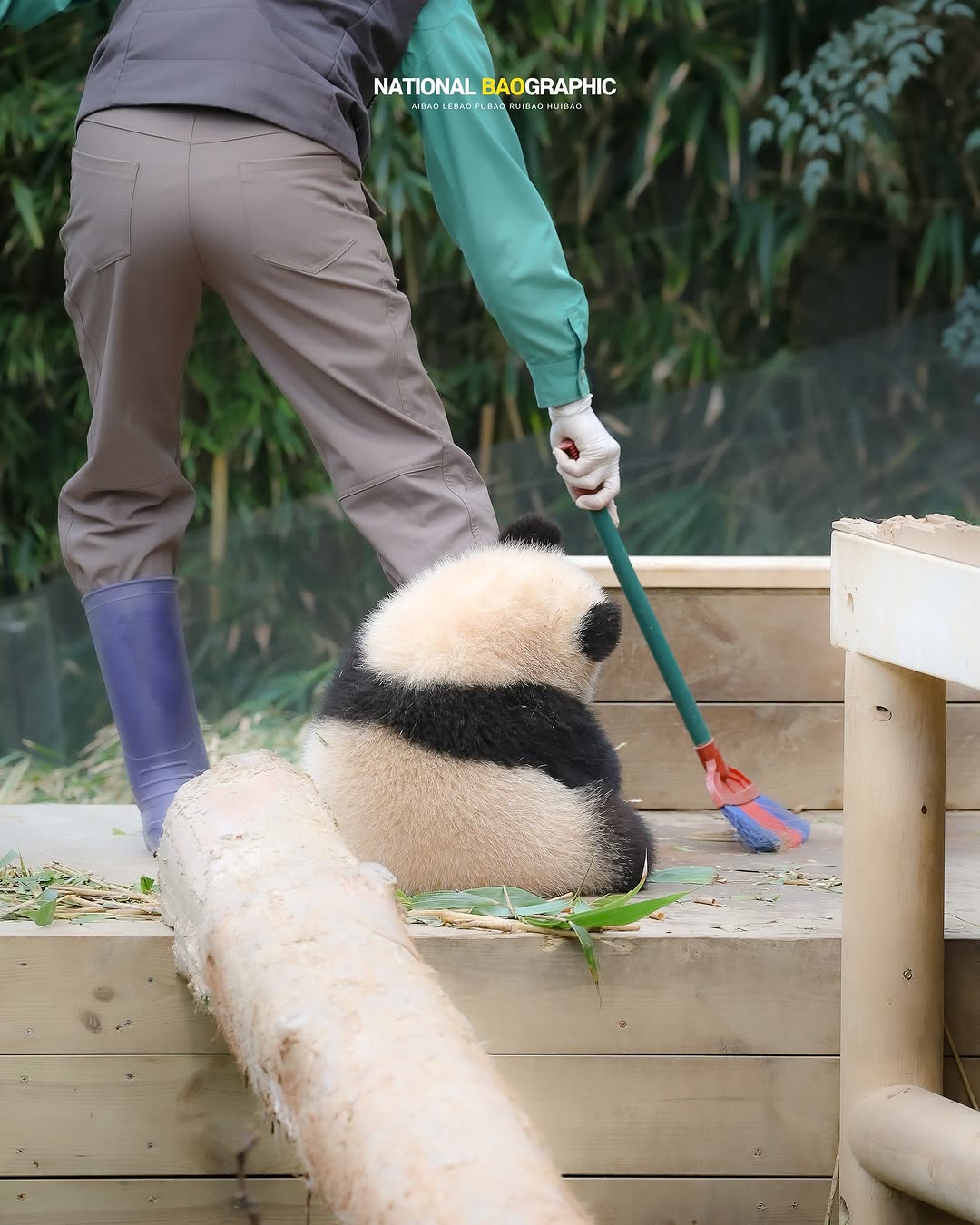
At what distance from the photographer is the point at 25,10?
160 centimetres

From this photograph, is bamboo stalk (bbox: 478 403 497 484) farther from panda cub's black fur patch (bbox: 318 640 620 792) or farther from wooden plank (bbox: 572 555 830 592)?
panda cub's black fur patch (bbox: 318 640 620 792)

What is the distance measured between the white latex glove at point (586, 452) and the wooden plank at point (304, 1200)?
781 mm

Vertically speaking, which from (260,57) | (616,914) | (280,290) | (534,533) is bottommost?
(616,914)

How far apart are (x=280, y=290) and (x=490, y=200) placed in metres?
0.26

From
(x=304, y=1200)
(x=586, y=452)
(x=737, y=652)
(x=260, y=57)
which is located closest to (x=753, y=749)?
(x=737, y=652)

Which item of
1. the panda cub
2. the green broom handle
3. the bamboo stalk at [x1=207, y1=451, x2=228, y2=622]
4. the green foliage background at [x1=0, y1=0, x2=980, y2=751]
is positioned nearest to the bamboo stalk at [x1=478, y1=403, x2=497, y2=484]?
the green foliage background at [x1=0, y1=0, x2=980, y2=751]

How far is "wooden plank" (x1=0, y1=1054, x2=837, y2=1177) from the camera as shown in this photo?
1319mm

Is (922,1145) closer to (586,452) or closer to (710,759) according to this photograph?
(710,759)

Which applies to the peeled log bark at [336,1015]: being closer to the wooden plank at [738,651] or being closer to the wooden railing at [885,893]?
the wooden railing at [885,893]

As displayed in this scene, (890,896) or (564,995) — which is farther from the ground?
(890,896)

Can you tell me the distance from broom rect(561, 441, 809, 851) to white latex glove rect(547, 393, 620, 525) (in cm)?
3

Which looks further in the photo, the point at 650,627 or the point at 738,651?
the point at 738,651

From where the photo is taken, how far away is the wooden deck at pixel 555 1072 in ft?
4.32

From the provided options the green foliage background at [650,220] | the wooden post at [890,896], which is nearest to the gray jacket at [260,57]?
the wooden post at [890,896]
